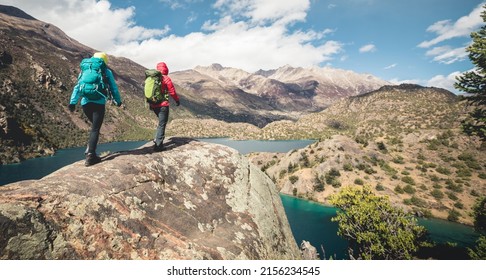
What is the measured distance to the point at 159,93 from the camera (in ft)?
33.2

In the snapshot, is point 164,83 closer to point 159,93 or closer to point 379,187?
point 159,93

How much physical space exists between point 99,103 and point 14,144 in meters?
234

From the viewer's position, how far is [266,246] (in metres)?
8.66

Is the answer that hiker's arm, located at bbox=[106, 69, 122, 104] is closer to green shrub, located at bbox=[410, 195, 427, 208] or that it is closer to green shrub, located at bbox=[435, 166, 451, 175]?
green shrub, located at bbox=[410, 195, 427, 208]

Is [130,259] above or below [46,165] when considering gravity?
above

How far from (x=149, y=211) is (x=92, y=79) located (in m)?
4.53

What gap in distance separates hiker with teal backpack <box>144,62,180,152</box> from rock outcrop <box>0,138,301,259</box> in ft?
2.15

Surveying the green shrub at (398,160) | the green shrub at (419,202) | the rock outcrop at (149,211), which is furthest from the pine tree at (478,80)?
the green shrub at (398,160)

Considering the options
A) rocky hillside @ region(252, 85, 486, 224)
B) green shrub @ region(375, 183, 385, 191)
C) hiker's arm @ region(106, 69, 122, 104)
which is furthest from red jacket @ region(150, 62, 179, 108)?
green shrub @ region(375, 183, 385, 191)

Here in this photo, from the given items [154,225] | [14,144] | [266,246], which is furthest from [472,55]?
[14,144]

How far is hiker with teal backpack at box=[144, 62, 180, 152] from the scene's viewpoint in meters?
9.91

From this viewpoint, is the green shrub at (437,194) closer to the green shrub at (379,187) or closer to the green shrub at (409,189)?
the green shrub at (409,189)
